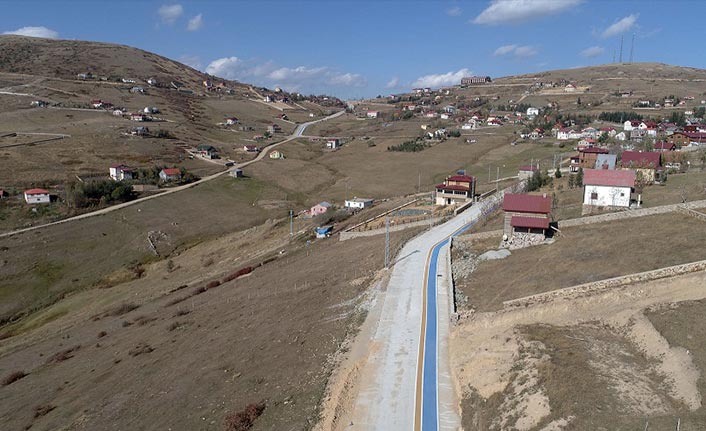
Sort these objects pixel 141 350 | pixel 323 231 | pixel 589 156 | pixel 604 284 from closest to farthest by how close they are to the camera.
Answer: pixel 604 284
pixel 141 350
pixel 323 231
pixel 589 156

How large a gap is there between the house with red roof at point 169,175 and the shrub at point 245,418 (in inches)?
3226

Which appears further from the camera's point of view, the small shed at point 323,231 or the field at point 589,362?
the small shed at point 323,231

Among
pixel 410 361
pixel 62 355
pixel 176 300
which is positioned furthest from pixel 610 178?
pixel 62 355

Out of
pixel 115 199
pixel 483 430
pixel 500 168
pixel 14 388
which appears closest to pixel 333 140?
pixel 500 168

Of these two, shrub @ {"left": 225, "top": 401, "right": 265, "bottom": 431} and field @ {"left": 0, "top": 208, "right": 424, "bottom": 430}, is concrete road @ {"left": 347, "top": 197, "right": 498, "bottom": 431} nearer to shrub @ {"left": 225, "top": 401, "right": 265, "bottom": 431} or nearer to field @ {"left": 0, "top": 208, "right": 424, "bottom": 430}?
field @ {"left": 0, "top": 208, "right": 424, "bottom": 430}

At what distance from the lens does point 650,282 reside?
2811 cm

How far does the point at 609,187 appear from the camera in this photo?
5031 cm

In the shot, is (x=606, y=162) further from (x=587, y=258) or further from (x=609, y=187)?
(x=587, y=258)

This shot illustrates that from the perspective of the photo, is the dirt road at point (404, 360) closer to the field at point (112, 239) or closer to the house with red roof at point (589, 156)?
the field at point (112, 239)

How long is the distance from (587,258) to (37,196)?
Result: 8011 cm

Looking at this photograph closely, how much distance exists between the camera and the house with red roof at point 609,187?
49.9m

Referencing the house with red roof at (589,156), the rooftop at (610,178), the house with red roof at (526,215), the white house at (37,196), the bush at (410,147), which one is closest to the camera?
the house with red roof at (526,215)

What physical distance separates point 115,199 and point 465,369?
250 feet

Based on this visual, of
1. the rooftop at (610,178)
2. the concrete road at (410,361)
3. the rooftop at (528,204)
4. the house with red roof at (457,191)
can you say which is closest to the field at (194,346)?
the concrete road at (410,361)
